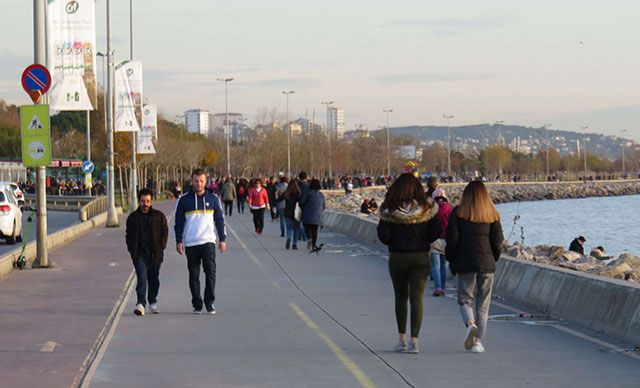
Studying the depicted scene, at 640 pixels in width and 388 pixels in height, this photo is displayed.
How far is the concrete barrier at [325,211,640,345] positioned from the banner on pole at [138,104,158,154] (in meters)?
43.2

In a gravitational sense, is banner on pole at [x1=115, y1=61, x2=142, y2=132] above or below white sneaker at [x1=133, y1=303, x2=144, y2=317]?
above

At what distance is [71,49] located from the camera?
31.6 metres

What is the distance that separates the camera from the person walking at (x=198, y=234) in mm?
16016

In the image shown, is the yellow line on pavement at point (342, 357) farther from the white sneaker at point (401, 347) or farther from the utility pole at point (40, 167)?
the utility pole at point (40, 167)

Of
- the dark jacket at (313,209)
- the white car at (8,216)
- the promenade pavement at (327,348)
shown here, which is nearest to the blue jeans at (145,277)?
the promenade pavement at (327,348)

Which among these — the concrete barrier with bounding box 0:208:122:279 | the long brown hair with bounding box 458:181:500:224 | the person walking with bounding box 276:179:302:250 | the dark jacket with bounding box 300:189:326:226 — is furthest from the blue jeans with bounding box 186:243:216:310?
the person walking with bounding box 276:179:302:250

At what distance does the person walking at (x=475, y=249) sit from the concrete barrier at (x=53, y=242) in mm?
11955

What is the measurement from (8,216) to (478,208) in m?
24.3

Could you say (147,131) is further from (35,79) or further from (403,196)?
(403,196)

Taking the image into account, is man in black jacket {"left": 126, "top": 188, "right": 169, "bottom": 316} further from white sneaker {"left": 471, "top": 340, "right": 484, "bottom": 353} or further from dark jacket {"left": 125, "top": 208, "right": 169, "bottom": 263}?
white sneaker {"left": 471, "top": 340, "right": 484, "bottom": 353}

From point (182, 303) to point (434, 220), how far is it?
6.16m

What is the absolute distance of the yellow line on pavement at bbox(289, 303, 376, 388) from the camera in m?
10.5

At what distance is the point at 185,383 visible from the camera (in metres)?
10.5

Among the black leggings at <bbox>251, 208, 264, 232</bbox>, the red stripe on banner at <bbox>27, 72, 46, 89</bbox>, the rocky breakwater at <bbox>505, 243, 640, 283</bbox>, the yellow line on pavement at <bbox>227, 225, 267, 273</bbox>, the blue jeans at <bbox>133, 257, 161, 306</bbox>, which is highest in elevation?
the red stripe on banner at <bbox>27, 72, 46, 89</bbox>
